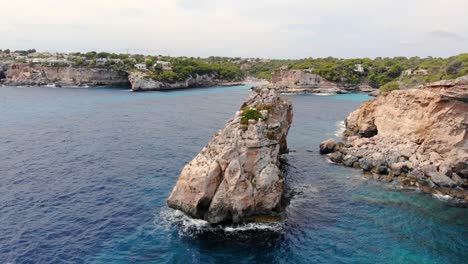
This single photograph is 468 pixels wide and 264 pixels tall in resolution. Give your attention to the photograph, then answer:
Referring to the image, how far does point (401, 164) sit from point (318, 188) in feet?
51.2

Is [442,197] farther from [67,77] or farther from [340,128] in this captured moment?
[67,77]

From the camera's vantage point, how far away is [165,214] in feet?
141

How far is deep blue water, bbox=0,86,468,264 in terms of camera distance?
1400 inches

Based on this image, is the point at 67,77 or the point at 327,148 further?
the point at 67,77

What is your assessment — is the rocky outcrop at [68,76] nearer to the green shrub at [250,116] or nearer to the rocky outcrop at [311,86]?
the rocky outcrop at [311,86]

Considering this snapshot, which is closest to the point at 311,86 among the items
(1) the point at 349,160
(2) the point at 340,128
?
(2) the point at 340,128

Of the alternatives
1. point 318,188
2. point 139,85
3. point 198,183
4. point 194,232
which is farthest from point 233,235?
point 139,85

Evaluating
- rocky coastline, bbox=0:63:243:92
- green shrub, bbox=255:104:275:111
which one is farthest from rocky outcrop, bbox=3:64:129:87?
green shrub, bbox=255:104:275:111

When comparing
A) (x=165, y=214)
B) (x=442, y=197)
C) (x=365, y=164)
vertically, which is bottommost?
(x=165, y=214)

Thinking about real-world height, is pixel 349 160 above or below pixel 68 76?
below

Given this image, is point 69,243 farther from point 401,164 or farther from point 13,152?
point 401,164

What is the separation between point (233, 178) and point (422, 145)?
3632cm

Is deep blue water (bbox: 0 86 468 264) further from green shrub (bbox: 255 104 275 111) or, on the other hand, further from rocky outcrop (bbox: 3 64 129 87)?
rocky outcrop (bbox: 3 64 129 87)

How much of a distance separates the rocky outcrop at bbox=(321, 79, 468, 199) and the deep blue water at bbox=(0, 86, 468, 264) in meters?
4.24
